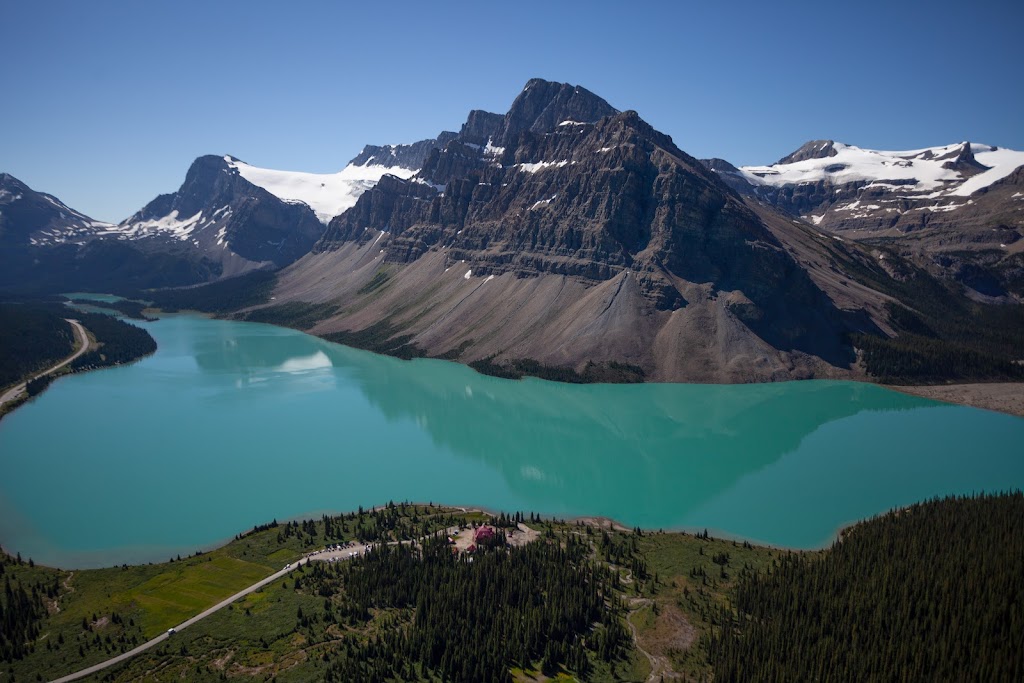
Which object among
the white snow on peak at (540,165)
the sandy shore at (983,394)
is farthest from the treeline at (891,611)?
the white snow on peak at (540,165)

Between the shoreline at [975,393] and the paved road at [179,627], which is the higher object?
the shoreline at [975,393]

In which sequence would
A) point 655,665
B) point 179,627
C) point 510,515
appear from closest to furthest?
point 655,665
point 179,627
point 510,515

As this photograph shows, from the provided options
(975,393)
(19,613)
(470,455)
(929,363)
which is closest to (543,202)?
(929,363)

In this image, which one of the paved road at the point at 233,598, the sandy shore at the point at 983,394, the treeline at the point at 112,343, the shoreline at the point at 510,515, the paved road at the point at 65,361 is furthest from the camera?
the treeline at the point at 112,343

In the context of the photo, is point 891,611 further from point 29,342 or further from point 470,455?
point 29,342

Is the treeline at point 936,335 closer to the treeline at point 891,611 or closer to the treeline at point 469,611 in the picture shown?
the treeline at point 891,611

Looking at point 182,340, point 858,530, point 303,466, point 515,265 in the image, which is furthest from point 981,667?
Result: point 182,340
